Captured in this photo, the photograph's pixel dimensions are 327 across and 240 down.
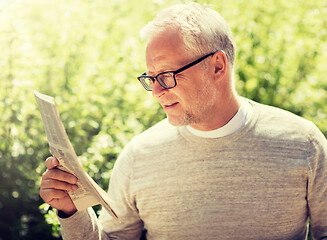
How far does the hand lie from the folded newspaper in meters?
0.02

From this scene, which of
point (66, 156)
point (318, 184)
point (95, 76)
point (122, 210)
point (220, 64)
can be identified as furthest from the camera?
point (95, 76)

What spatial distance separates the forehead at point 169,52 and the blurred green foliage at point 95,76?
1007 millimetres

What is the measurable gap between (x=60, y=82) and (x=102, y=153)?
1652mm

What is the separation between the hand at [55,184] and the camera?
5.79 feet

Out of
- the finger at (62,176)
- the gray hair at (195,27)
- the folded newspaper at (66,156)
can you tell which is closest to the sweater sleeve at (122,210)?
the folded newspaper at (66,156)

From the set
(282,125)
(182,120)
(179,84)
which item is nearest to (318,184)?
(282,125)

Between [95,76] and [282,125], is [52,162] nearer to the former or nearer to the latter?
[282,125]

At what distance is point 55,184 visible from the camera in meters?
1.79

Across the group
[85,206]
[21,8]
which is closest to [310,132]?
[85,206]

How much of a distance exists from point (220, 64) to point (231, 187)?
0.62 meters

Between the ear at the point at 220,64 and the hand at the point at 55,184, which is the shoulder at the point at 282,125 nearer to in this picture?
the ear at the point at 220,64

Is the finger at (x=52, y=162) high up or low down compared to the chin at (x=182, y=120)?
up

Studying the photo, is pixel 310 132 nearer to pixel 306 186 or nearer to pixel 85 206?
pixel 306 186

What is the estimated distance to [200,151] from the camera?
2.10 meters
